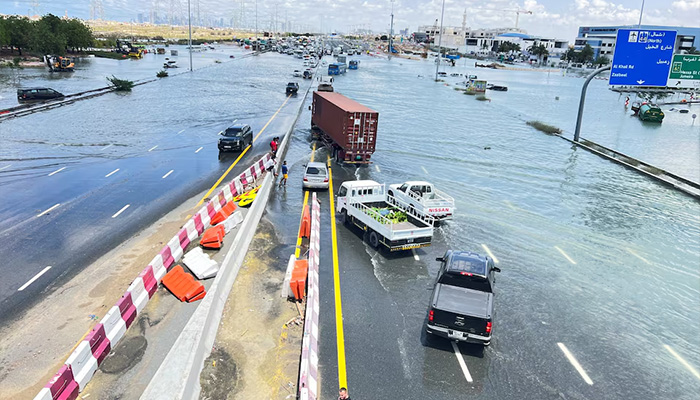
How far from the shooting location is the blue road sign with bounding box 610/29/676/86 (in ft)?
120

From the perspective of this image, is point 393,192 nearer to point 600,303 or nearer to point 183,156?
point 600,303

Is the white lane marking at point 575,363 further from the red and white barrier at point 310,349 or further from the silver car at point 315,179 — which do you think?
the silver car at point 315,179

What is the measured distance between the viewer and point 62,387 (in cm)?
946

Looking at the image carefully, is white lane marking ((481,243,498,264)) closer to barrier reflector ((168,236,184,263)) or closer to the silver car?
the silver car

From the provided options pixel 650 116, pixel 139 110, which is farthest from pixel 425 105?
pixel 139 110

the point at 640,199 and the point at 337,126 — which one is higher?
the point at 337,126

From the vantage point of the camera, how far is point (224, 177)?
2795cm

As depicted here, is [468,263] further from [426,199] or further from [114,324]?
[114,324]

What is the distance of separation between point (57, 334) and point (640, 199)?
106 feet

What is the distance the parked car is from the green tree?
68036 millimetres

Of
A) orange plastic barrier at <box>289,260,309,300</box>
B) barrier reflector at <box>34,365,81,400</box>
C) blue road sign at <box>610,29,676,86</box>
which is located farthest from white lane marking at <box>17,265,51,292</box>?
blue road sign at <box>610,29,676,86</box>

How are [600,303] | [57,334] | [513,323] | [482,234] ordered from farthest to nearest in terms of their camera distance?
[482,234] < [600,303] < [513,323] < [57,334]

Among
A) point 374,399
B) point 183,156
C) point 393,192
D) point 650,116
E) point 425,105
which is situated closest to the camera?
point 374,399

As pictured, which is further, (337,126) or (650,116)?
(650,116)
